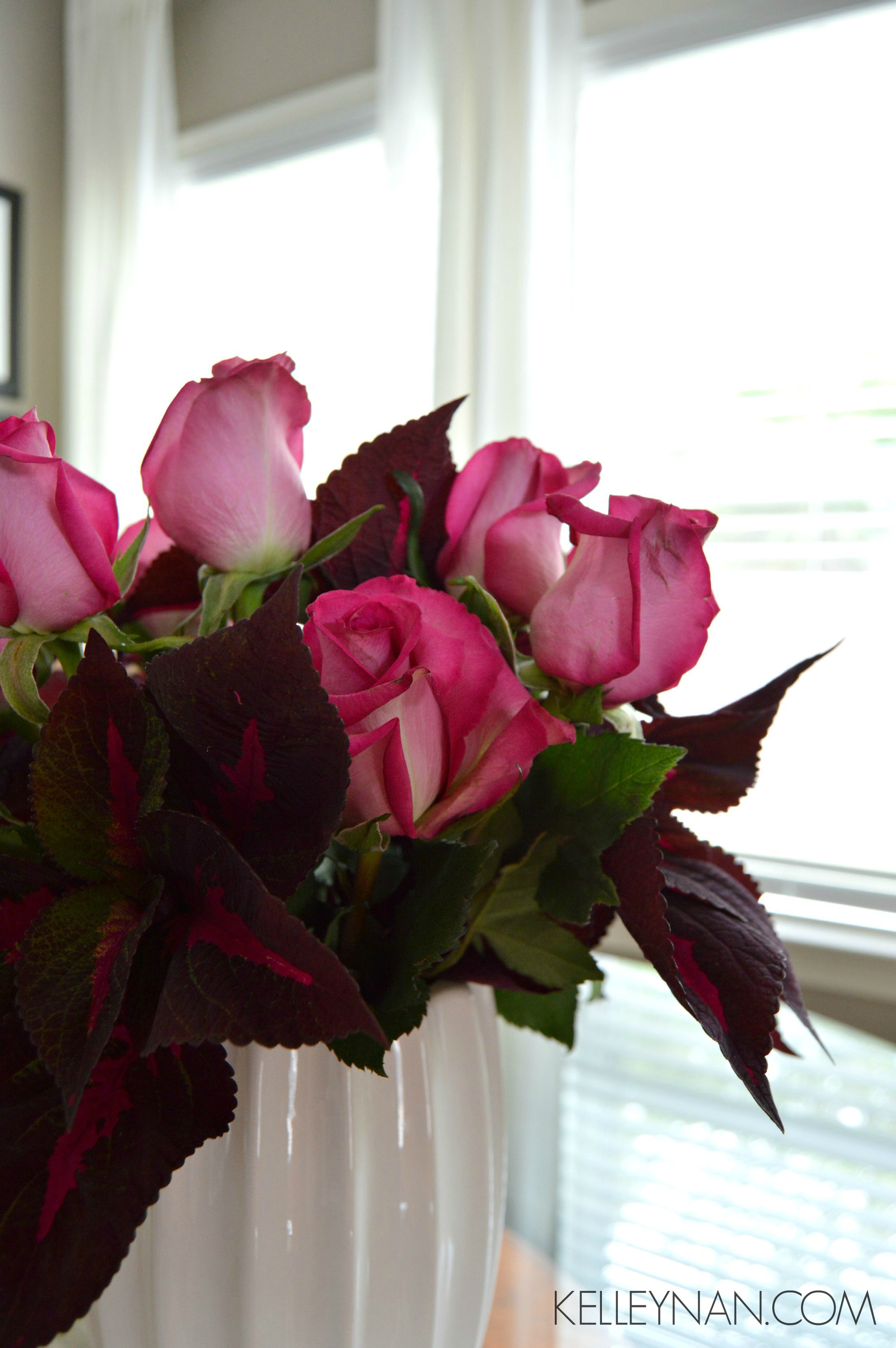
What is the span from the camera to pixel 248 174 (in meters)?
2.16

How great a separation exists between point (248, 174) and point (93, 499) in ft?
6.96

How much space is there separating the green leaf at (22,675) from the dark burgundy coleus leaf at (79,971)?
0.20 ft

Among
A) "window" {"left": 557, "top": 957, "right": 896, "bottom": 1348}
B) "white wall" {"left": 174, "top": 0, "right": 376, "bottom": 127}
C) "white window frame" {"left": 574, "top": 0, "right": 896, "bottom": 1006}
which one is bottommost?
"window" {"left": 557, "top": 957, "right": 896, "bottom": 1348}

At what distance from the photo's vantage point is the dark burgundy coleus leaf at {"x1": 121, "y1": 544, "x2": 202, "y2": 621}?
1.26ft

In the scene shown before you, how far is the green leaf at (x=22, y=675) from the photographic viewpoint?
0.30 metres

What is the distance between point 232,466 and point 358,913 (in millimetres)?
149

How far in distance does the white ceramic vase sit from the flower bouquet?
0.08ft

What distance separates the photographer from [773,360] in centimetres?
158

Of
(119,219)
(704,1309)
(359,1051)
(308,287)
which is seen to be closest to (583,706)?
(359,1051)

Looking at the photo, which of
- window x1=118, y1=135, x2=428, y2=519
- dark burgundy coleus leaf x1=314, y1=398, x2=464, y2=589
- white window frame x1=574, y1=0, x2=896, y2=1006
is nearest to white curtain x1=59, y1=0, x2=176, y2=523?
window x1=118, y1=135, x2=428, y2=519

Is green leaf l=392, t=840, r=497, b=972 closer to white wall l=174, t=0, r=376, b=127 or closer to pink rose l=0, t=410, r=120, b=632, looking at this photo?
pink rose l=0, t=410, r=120, b=632

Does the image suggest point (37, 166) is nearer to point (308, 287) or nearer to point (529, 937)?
point (308, 287)

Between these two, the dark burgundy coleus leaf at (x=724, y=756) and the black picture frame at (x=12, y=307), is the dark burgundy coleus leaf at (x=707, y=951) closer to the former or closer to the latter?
the dark burgundy coleus leaf at (x=724, y=756)

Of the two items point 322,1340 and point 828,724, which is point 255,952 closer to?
point 322,1340
